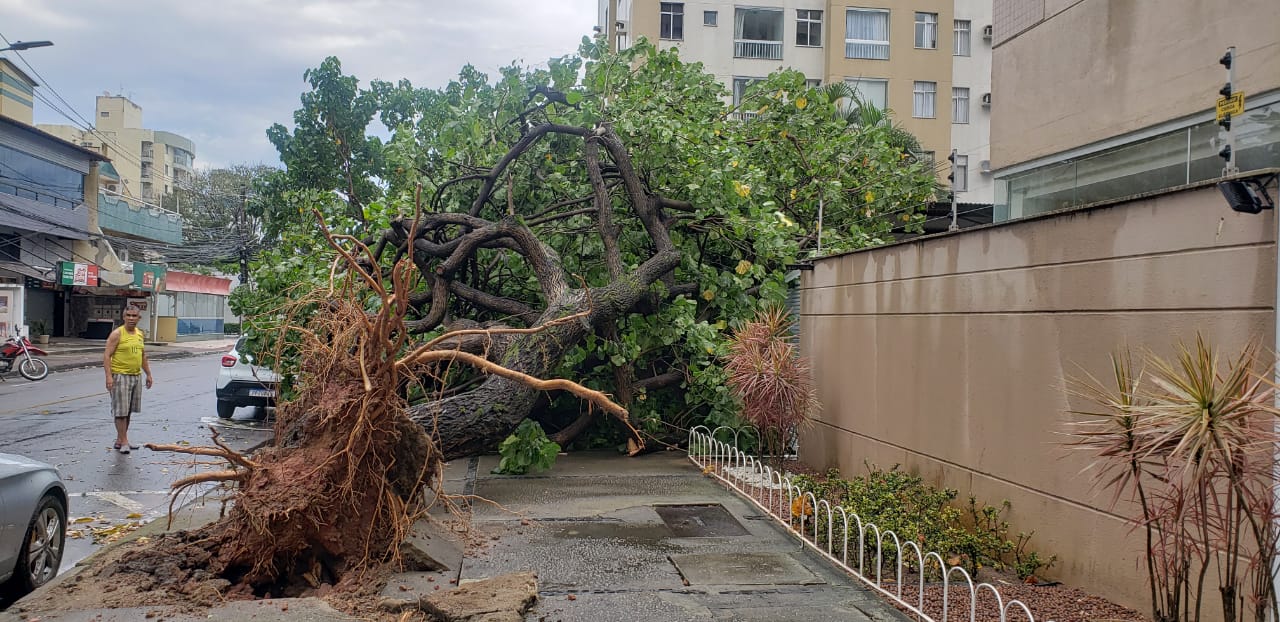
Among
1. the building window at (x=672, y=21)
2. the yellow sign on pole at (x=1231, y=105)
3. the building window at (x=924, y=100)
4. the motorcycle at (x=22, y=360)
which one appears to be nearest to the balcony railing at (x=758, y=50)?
the building window at (x=672, y=21)

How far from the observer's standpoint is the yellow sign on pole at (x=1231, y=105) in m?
4.98

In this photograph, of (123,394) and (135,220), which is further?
(135,220)

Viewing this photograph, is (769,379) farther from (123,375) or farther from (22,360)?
(22,360)

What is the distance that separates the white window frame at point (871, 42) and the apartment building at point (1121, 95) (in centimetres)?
2125

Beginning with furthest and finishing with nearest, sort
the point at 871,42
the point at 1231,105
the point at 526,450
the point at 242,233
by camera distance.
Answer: the point at 242,233 < the point at 871,42 < the point at 526,450 < the point at 1231,105

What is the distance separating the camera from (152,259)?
47062mm

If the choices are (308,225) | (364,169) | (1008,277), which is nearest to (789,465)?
(1008,277)

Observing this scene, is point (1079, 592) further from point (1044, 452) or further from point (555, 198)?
point (555, 198)

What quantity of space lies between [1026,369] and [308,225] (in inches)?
393

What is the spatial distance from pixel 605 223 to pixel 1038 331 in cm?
592

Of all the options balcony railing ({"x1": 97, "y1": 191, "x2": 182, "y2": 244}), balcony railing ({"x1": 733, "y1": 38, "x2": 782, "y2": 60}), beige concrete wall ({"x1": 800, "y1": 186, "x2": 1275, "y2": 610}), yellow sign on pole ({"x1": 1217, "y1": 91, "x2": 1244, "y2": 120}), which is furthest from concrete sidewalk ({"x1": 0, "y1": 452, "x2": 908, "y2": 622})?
balcony railing ({"x1": 97, "y1": 191, "x2": 182, "y2": 244})

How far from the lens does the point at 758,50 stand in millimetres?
30078

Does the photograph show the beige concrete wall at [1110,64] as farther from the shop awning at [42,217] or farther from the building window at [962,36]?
the shop awning at [42,217]

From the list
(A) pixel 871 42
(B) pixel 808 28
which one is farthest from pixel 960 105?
(B) pixel 808 28
